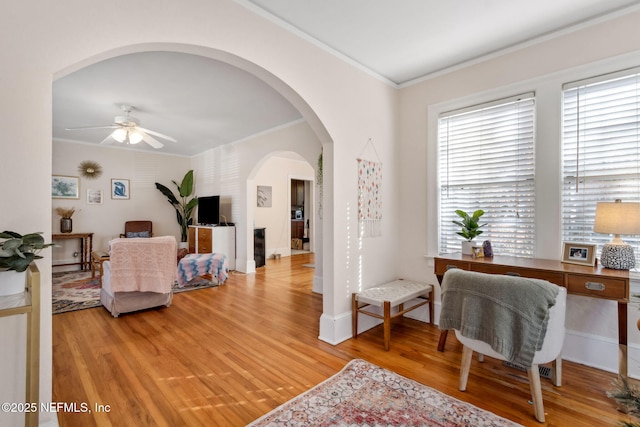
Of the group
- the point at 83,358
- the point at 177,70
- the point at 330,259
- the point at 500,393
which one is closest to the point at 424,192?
the point at 330,259

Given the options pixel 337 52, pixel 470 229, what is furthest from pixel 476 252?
pixel 337 52

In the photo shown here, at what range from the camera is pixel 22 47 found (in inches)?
50.8

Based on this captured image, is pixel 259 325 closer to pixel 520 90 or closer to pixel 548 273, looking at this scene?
pixel 548 273

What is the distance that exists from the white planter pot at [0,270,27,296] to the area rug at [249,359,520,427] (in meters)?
1.28

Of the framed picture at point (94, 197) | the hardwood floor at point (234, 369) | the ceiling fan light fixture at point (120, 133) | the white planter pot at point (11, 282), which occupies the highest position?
the ceiling fan light fixture at point (120, 133)

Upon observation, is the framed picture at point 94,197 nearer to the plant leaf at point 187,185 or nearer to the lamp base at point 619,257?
the plant leaf at point 187,185

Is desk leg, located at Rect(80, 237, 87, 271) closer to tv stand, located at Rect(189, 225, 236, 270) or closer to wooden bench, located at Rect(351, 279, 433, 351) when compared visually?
tv stand, located at Rect(189, 225, 236, 270)

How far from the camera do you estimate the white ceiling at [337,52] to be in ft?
Result: 7.12

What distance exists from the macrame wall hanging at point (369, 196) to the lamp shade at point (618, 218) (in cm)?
172

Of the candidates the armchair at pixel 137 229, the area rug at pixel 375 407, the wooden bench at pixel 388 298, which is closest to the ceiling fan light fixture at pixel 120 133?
the armchair at pixel 137 229

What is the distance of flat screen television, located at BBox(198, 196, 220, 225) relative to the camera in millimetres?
5984

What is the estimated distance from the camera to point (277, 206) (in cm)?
754

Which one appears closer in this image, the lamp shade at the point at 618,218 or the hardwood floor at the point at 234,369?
the hardwood floor at the point at 234,369

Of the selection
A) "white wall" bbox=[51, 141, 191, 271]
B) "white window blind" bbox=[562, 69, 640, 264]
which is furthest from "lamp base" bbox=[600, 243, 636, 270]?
"white wall" bbox=[51, 141, 191, 271]
